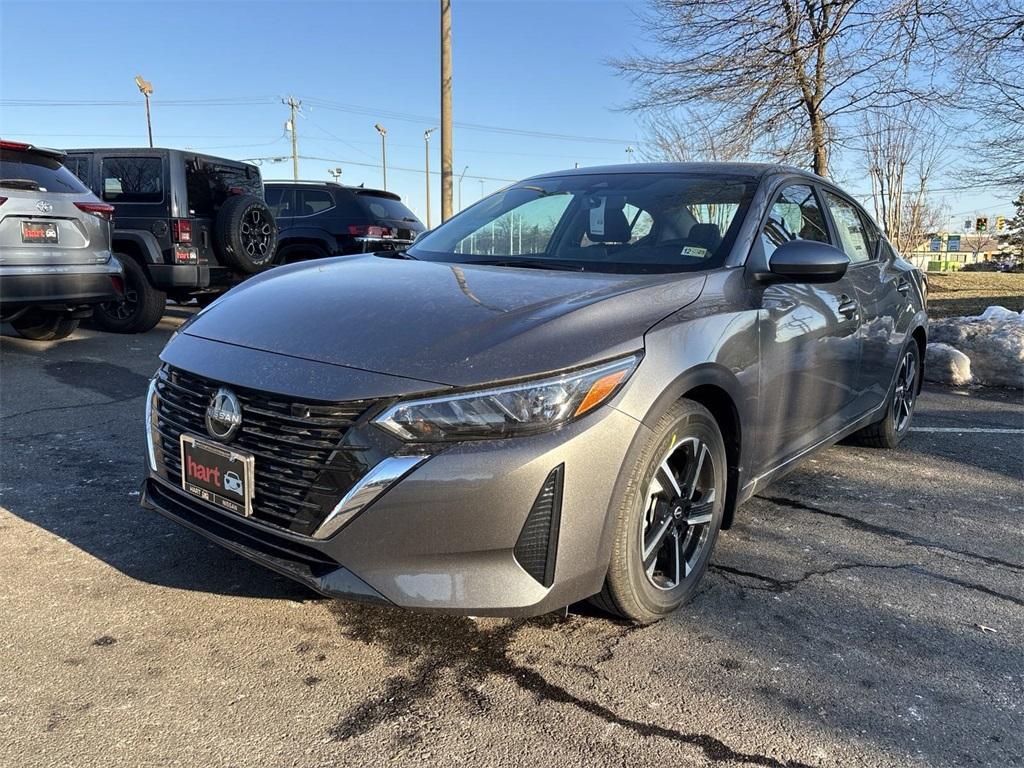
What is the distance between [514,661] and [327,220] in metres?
9.11

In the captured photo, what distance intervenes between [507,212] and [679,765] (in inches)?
104

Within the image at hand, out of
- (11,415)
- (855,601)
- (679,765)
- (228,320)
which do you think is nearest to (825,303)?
(855,601)

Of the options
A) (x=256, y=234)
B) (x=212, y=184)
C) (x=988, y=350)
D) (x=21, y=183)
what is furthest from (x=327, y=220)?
(x=988, y=350)

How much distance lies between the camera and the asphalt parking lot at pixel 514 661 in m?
2.01

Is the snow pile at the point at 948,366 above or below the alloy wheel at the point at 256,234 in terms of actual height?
below

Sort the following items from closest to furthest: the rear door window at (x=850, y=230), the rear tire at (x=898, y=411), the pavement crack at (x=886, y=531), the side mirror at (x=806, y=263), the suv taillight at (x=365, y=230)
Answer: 1. the side mirror at (x=806, y=263)
2. the pavement crack at (x=886, y=531)
3. the rear door window at (x=850, y=230)
4. the rear tire at (x=898, y=411)
5. the suv taillight at (x=365, y=230)

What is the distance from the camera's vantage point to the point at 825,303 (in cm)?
350

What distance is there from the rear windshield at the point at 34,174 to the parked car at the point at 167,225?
1262mm

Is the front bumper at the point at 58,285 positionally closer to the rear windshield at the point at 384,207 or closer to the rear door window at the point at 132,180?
the rear door window at the point at 132,180

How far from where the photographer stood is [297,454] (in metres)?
2.17

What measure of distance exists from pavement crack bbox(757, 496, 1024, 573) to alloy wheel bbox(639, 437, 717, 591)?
1.24 m

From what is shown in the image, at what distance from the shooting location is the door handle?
12.0 feet

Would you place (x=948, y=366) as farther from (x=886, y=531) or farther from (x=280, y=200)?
(x=280, y=200)

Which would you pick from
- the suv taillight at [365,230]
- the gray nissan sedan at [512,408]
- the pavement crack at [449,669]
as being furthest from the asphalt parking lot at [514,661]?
the suv taillight at [365,230]
